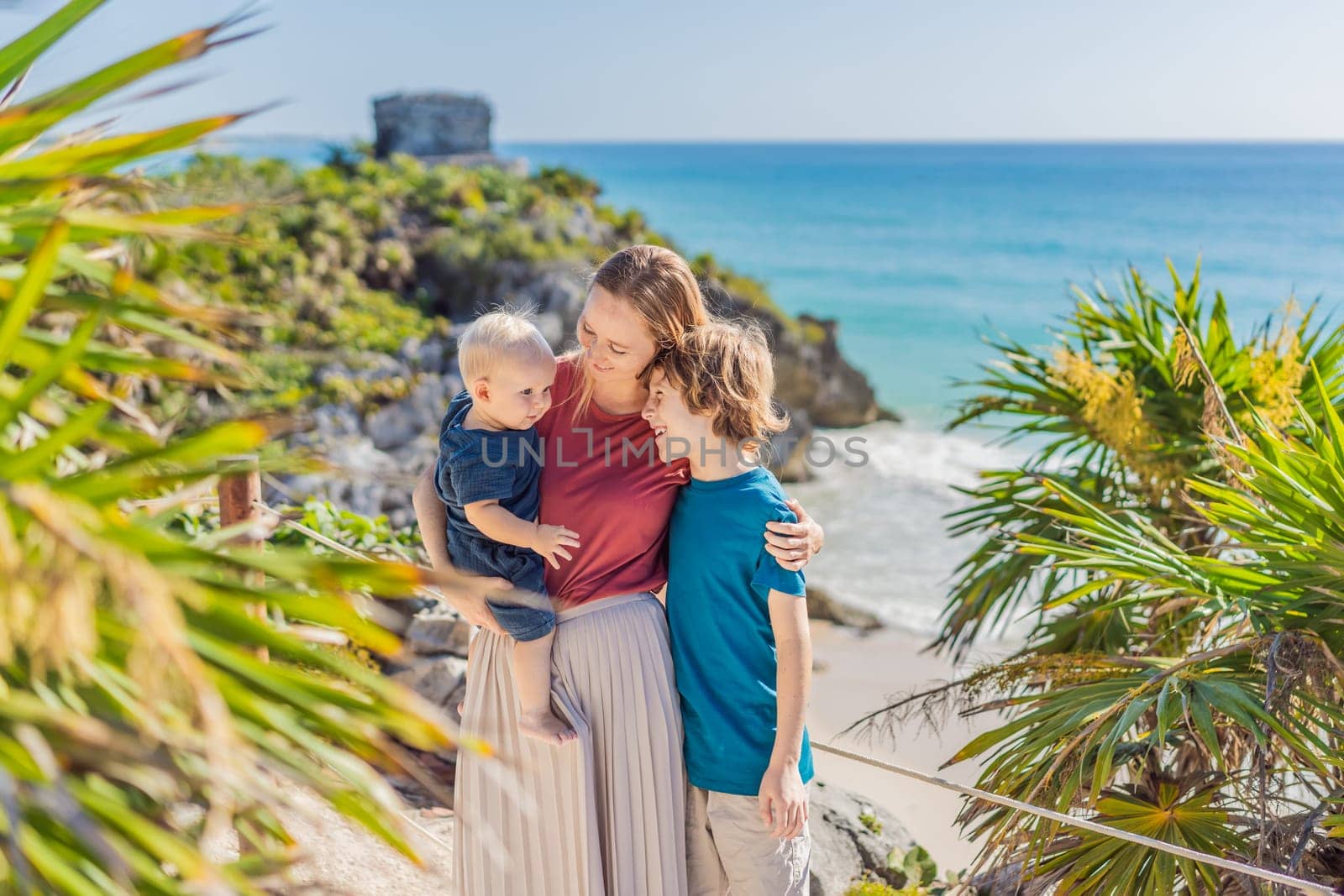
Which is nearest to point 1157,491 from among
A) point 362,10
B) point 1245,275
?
point 1245,275

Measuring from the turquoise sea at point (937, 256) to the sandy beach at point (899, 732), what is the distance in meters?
1.16

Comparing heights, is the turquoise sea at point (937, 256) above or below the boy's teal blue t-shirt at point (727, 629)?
below

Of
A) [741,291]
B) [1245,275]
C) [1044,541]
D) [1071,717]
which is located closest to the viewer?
[1071,717]

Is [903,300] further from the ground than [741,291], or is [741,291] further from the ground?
[741,291]

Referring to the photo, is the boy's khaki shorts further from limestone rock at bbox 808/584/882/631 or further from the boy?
limestone rock at bbox 808/584/882/631

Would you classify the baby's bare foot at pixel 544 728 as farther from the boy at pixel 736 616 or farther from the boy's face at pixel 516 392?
the boy's face at pixel 516 392

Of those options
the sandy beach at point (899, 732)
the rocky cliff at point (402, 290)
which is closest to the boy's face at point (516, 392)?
the sandy beach at point (899, 732)

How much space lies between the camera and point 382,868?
3416 millimetres

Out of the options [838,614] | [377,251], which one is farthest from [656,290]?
[377,251]

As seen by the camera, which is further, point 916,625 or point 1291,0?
point 1291,0

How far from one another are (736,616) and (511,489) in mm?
607

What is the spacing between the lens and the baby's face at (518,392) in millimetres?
2459

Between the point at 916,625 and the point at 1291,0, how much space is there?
80046 mm

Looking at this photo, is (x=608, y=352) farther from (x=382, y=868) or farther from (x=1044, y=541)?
(x=382, y=868)
